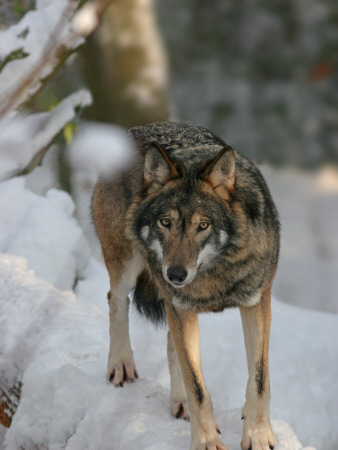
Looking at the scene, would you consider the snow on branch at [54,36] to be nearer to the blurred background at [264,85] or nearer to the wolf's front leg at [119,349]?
the blurred background at [264,85]

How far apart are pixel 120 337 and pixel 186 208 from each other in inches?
60.0

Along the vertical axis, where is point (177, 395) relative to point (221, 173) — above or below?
below

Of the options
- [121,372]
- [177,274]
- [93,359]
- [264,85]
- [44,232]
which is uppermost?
[264,85]

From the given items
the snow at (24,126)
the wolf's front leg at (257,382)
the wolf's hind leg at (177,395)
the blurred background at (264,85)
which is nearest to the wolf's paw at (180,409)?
the wolf's hind leg at (177,395)

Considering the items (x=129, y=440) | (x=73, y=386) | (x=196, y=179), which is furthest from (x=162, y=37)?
(x=73, y=386)

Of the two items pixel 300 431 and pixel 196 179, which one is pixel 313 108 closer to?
pixel 196 179

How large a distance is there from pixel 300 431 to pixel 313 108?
4633 millimetres

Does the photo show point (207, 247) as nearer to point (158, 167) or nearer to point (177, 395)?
point (158, 167)

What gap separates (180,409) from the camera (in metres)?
3.78

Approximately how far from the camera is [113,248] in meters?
4.04

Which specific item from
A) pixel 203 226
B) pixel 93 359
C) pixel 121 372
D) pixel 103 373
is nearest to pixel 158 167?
pixel 203 226

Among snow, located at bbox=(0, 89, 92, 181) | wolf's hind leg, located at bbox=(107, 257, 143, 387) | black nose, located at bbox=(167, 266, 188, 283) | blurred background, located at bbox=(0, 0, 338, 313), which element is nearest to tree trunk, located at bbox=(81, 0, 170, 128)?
blurred background, located at bbox=(0, 0, 338, 313)

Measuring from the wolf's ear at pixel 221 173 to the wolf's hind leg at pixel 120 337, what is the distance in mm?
1217

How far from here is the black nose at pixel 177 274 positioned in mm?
2740
